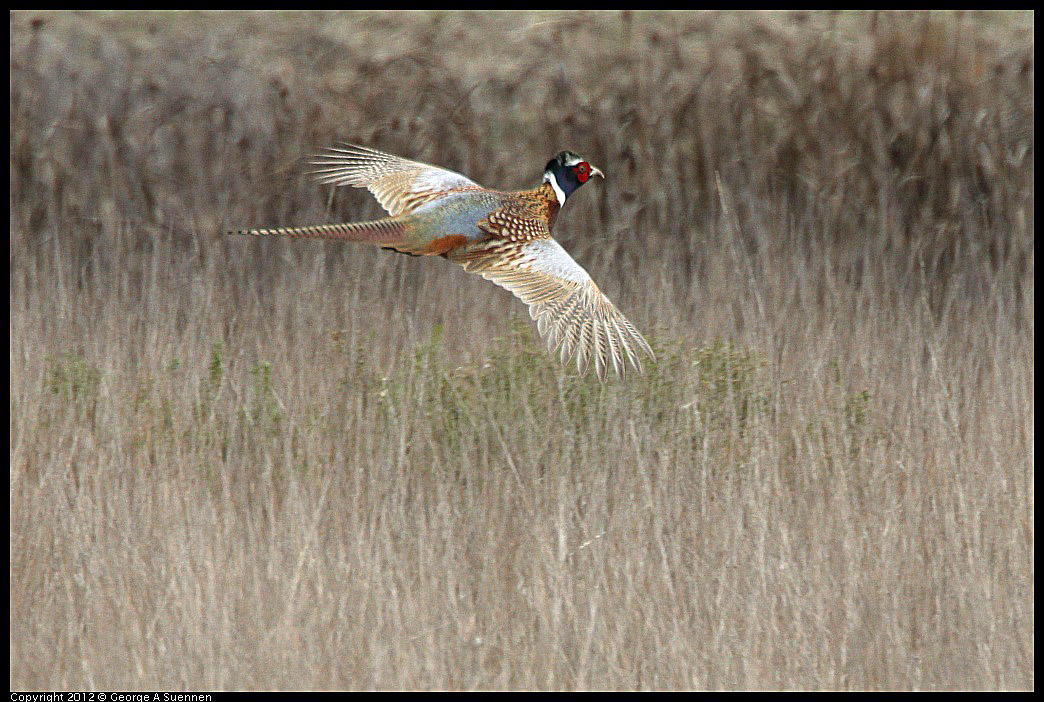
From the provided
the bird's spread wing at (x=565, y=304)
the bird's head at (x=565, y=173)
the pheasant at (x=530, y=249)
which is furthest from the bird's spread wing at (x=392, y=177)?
the bird's spread wing at (x=565, y=304)

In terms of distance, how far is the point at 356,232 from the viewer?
387 centimetres

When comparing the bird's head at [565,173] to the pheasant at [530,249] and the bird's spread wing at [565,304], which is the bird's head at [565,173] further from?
the bird's spread wing at [565,304]

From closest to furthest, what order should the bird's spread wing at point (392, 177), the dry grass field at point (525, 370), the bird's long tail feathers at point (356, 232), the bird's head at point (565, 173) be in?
the dry grass field at point (525, 370)
the bird's long tail feathers at point (356, 232)
the bird's head at point (565, 173)
the bird's spread wing at point (392, 177)

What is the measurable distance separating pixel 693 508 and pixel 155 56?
14.8 ft

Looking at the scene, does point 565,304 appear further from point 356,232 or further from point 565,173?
point 356,232

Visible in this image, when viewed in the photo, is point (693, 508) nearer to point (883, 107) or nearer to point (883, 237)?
point (883, 237)

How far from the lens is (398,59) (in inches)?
262

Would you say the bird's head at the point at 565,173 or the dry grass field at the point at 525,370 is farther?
the bird's head at the point at 565,173

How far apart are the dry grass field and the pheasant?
1.52ft

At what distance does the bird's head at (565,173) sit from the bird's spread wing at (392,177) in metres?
0.35

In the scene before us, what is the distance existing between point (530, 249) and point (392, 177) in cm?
93

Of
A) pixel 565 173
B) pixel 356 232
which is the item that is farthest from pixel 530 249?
pixel 356 232

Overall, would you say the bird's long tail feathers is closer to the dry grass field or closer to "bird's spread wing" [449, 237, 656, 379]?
"bird's spread wing" [449, 237, 656, 379]

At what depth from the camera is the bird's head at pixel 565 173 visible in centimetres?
423
